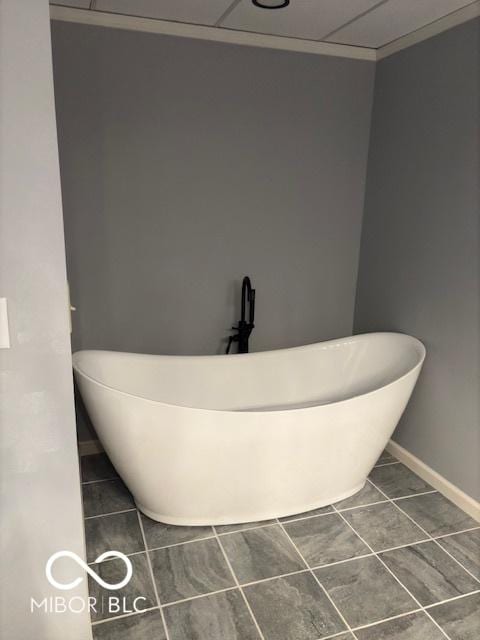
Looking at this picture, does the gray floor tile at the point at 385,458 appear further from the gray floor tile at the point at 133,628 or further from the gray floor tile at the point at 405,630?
the gray floor tile at the point at 133,628

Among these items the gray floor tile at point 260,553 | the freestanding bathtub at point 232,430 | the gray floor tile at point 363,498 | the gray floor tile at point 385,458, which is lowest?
the gray floor tile at point 260,553

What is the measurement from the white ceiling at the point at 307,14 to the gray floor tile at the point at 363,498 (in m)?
2.28

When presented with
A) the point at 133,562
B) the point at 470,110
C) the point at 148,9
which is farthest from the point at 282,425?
the point at 148,9

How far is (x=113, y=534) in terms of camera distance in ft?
7.92

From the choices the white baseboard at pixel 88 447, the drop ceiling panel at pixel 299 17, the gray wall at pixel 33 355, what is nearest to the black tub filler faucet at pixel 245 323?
the white baseboard at pixel 88 447

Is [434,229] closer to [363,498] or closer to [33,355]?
[363,498]

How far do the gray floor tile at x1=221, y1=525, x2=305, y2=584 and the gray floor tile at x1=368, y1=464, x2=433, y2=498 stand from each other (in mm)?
688

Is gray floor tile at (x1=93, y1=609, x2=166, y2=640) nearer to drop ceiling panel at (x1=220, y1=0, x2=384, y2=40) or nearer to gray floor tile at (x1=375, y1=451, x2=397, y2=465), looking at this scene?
gray floor tile at (x1=375, y1=451, x2=397, y2=465)

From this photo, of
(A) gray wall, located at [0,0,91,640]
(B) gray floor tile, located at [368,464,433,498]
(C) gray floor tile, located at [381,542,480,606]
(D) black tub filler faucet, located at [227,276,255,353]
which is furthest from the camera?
(D) black tub filler faucet, located at [227,276,255,353]

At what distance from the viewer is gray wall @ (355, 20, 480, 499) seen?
255cm

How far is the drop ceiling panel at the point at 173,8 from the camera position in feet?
7.90

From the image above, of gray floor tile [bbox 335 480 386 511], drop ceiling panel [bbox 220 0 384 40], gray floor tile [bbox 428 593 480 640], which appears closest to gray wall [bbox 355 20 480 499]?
gray floor tile [bbox 335 480 386 511]

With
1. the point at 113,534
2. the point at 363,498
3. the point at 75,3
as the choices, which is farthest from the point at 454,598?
the point at 75,3

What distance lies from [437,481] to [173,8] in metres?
2.63
